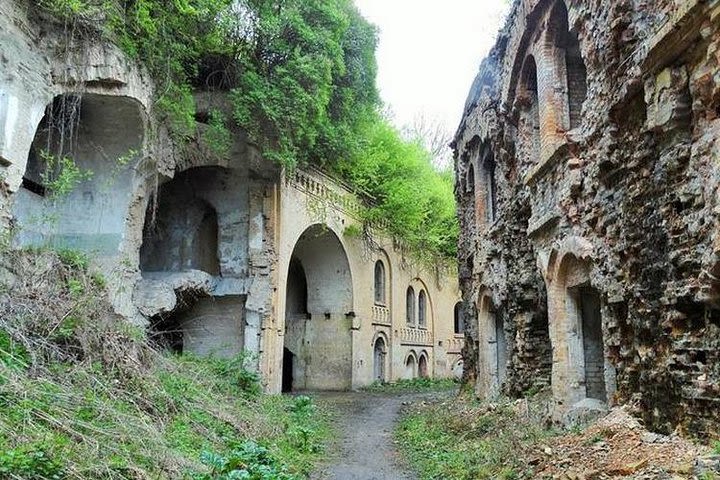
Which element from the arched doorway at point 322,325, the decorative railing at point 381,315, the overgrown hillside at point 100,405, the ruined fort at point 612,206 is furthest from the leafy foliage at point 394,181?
the overgrown hillside at point 100,405

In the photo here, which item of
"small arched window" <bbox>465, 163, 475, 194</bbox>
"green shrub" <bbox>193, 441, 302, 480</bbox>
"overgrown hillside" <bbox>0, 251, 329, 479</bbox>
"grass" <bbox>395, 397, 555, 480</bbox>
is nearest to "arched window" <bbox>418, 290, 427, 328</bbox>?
"small arched window" <bbox>465, 163, 475, 194</bbox>

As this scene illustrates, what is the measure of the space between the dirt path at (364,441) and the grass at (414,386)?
2.49 m

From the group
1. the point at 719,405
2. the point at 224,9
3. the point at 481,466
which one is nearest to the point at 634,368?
the point at 719,405

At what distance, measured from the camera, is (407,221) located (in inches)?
896

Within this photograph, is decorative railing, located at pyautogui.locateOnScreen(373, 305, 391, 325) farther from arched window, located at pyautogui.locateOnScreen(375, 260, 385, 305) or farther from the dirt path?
the dirt path

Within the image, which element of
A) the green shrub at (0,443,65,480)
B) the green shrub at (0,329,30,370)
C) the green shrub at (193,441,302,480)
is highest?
the green shrub at (0,329,30,370)

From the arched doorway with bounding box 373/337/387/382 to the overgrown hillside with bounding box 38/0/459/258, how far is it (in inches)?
346

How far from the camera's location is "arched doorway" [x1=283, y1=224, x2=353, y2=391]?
21.3 metres

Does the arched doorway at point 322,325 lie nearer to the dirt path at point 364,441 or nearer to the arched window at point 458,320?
the dirt path at point 364,441

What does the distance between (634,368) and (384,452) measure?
4.45 m

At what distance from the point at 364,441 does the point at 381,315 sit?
1320 cm

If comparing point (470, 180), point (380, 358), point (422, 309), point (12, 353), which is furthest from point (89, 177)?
point (422, 309)

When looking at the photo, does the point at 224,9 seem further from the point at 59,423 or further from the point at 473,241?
the point at 59,423

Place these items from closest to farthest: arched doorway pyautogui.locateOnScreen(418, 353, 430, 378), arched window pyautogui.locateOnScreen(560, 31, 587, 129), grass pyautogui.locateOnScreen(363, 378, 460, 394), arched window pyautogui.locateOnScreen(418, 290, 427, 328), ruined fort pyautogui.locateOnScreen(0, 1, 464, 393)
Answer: arched window pyautogui.locateOnScreen(560, 31, 587, 129), ruined fort pyautogui.locateOnScreen(0, 1, 464, 393), grass pyautogui.locateOnScreen(363, 378, 460, 394), arched doorway pyautogui.locateOnScreen(418, 353, 430, 378), arched window pyautogui.locateOnScreen(418, 290, 427, 328)
